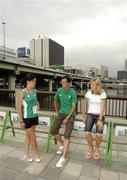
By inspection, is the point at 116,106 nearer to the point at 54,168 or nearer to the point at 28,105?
→ the point at 54,168

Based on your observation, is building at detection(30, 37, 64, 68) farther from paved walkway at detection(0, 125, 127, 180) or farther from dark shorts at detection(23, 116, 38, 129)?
dark shorts at detection(23, 116, 38, 129)

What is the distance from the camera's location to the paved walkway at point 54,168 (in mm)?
3834

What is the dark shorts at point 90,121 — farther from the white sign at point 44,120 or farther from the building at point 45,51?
the building at point 45,51

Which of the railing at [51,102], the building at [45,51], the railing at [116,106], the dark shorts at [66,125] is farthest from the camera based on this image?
the building at [45,51]

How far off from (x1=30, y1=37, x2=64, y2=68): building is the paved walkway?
9833 cm

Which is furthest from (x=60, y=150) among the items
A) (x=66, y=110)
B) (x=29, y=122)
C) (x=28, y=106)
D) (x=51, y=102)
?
(x=51, y=102)

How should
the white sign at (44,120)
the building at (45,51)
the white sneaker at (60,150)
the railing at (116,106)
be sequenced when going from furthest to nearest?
the building at (45,51), the railing at (116,106), the white sign at (44,120), the white sneaker at (60,150)

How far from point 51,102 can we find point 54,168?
6.44 metres

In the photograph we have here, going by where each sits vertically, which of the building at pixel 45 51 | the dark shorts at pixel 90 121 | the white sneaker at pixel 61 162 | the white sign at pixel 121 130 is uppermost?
the building at pixel 45 51

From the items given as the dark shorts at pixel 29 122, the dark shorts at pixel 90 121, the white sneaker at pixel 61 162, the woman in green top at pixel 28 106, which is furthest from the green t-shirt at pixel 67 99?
the white sneaker at pixel 61 162

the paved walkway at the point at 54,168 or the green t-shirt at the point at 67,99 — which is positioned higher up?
the green t-shirt at the point at 67,99

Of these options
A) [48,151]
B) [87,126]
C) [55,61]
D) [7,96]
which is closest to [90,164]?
[87,126]

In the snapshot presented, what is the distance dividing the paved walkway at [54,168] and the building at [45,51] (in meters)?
98.3

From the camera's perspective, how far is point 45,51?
108938 mm
